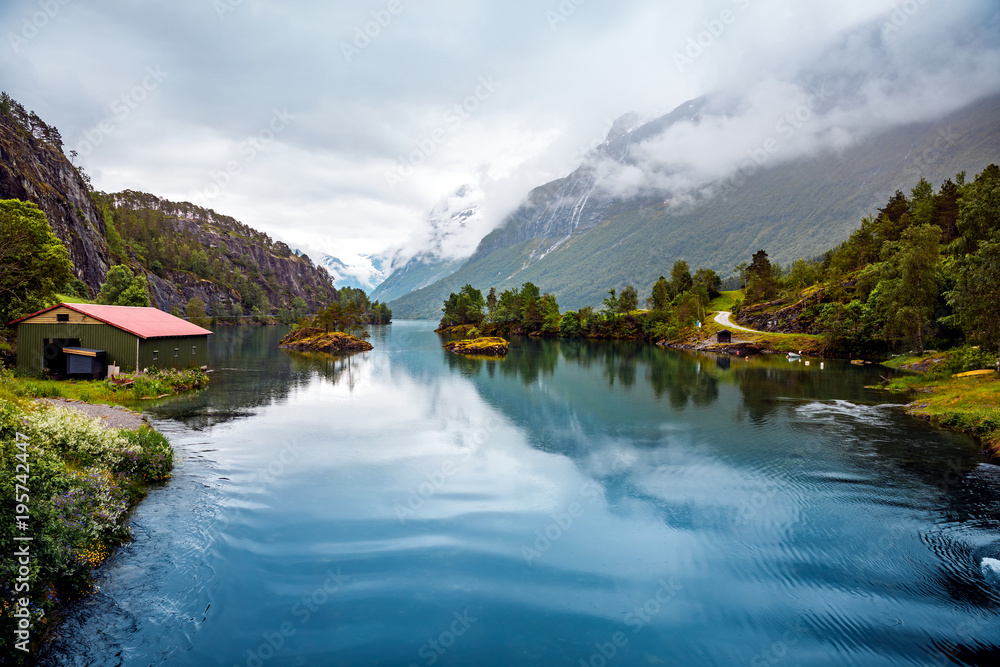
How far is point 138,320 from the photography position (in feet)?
145

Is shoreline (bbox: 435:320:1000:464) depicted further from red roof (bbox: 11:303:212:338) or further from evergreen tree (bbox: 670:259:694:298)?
red roof (bbox: 11:303:212:338)

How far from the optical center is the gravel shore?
24234mm

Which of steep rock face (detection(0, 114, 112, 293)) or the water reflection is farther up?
steep rock face (detection(0, 114, 112, 293))

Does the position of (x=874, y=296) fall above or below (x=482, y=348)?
above

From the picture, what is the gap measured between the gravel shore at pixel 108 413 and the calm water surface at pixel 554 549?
6.10ft

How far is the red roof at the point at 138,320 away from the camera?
39.4 metres

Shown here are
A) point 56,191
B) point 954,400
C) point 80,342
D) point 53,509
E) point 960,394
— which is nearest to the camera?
point 53,509

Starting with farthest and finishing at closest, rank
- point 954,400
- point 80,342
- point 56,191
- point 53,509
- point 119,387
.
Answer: point 56,191
point 80,342
point 119,387
point 954,400
point 53,509

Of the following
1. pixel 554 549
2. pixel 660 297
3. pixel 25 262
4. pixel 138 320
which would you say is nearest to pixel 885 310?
pixel 660 297

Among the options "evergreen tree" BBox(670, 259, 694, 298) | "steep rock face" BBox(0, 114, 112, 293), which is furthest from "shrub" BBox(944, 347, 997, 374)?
"steep rock face" BBox(0, 114, 112, 293)

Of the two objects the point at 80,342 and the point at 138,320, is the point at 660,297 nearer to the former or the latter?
the point at 138,320

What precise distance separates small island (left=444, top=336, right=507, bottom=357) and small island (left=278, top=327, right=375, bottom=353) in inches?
688

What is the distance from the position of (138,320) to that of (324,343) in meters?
46.3

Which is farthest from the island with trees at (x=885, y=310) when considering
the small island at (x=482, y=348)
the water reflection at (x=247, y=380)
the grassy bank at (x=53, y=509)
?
the water reflection at (x=247, y=380)
